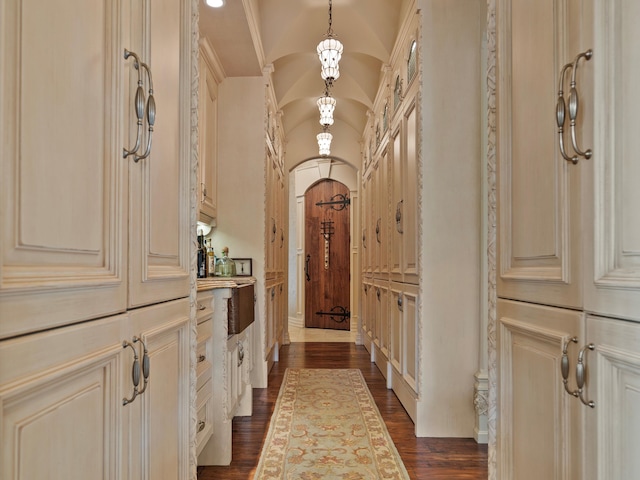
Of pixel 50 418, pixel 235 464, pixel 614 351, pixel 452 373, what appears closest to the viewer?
pixel 50 418

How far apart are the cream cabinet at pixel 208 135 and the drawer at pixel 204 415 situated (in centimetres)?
141

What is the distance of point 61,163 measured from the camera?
76 centimetres

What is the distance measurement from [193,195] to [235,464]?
153 cm

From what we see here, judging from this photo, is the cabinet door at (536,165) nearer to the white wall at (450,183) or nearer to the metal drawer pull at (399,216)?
the white wall at (450,183)

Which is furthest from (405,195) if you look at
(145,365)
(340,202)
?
(340,202)

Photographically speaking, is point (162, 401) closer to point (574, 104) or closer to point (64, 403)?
point (64, 403)

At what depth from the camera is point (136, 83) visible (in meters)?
1.03

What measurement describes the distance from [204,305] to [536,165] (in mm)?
1585

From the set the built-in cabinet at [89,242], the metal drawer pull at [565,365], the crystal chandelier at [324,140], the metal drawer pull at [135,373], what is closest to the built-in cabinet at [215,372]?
the built-in cabinet at [89,242]

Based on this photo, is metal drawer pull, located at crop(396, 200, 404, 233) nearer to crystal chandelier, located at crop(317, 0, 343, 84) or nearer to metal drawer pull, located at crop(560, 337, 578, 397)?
crystal chandelier, located at crop(317, 0, 343, 84)

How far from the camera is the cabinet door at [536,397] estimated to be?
3.16ft

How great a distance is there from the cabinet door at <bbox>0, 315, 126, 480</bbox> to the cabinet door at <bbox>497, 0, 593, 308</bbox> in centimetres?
91

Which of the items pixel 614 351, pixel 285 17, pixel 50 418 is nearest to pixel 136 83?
pixel 50 418

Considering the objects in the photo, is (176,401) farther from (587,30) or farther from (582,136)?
(587,30)
